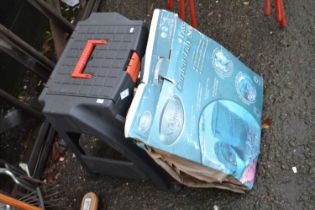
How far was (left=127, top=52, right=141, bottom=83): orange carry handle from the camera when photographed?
1.94 meters

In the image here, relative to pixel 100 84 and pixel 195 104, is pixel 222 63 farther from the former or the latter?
pixel 100 84

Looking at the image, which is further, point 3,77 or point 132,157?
point 3,77

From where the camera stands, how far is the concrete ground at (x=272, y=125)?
7.12 ft

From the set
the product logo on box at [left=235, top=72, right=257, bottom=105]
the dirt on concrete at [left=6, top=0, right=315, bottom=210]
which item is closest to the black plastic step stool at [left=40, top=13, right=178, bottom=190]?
the dirt on concrete at [left=6, top=0, right=315, bottom=210]

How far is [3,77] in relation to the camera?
2.90 metres

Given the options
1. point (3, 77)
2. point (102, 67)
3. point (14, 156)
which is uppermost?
point (102, 67)

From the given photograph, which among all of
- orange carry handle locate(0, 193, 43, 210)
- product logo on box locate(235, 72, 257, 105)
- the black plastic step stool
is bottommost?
orange carry handle locate(0, 193, 43, 210)

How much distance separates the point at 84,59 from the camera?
2.01m

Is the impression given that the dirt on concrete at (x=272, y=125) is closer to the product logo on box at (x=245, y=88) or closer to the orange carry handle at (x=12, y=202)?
the product logo on box at (x=245, y=88)

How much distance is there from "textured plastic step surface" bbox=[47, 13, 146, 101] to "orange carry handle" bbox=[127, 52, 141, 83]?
0.02m

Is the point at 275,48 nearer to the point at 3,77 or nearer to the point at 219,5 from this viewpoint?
the point at 219,5

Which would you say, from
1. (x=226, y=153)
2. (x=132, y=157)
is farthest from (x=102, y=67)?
(x=226, y=153)

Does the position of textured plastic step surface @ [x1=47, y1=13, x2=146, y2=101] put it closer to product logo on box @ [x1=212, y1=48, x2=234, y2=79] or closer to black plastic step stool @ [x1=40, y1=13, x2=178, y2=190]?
black plastic step stool @ [x1=40, y1=13, x2=178, y2=190]

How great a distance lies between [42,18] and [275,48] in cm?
189
